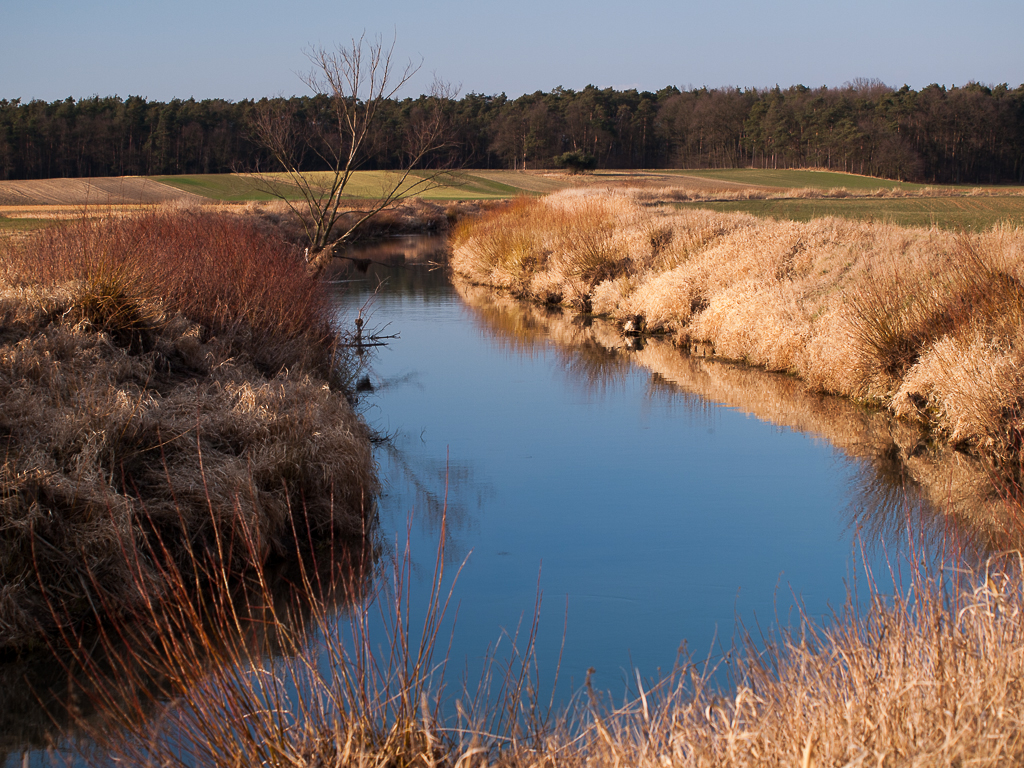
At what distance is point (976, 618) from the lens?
3.53m

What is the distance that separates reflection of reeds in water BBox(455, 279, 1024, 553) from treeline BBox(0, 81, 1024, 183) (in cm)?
4452

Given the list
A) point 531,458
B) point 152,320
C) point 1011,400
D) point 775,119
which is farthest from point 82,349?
point 775,119

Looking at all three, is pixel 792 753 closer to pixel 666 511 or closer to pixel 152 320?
pixel 666 511

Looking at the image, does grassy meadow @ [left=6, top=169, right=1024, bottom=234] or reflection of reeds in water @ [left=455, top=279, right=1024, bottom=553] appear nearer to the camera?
reflection of reeds in water @ [left=455, top=279, right=1024, bottom=553]

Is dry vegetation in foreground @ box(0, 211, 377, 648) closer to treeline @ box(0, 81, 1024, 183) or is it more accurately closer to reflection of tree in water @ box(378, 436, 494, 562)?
reflection of tree in water @ box(378, 436, 494, 562)

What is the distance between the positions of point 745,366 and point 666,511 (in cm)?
707

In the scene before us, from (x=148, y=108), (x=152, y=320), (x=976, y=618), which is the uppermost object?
(x=148, y=108)

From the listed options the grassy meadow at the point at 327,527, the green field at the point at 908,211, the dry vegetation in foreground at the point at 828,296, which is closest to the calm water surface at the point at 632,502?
the grassy meadow at the point at 327,527

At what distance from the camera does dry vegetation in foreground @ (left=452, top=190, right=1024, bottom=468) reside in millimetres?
10000

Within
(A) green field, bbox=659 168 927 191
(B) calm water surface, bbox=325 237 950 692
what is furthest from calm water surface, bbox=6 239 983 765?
(A) green field, bbox=659 168 927 191

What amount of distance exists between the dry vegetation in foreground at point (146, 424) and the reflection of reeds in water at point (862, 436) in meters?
4.80

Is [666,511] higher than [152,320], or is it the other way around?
[152,320]

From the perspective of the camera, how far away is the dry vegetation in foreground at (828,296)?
10.0 m

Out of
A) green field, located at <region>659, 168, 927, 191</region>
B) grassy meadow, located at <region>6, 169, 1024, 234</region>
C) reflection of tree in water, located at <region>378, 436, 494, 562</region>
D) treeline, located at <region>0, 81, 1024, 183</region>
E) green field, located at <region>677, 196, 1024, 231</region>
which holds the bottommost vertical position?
reflection of tree in water, located at <region>378, 436, 494, 562</region>
